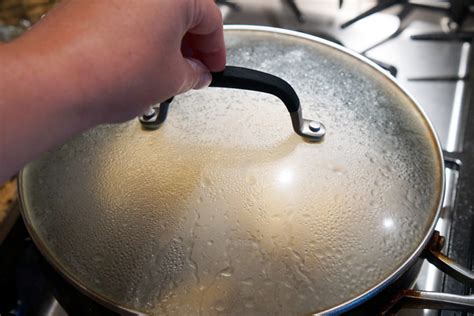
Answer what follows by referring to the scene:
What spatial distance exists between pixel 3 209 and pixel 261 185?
43 centimetres

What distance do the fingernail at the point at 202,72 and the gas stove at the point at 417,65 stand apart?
338 mm

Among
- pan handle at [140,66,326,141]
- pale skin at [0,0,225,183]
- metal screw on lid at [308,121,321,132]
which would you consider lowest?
metal screw on lid at [308,121,321,132]

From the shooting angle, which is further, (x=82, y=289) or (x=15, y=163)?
(x=82, y=289)

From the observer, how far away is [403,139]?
616 millimetres

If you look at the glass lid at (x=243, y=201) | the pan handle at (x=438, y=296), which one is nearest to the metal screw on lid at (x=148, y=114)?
the glass lid at (x=243, y=201)

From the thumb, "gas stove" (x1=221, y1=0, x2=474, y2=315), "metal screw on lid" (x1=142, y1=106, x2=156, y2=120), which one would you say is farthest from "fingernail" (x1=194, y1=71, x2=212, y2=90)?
"gas stove" (x1=221, y1=0, x2=474, y2=315)

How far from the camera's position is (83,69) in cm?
39

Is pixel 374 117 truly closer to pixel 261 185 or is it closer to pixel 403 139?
pixel 403 139

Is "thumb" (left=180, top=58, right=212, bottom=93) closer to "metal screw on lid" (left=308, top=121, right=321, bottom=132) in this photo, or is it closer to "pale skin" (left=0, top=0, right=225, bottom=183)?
"pale skin" (left=0, top=0, right=225, bottom=183)

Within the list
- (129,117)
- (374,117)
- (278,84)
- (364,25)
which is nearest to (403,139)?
(374,117)

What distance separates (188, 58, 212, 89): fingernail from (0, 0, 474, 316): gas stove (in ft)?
1.11

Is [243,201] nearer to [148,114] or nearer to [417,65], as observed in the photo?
[148,114]

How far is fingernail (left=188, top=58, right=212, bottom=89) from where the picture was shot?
53 cm

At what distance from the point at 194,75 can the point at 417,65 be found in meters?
0.55
